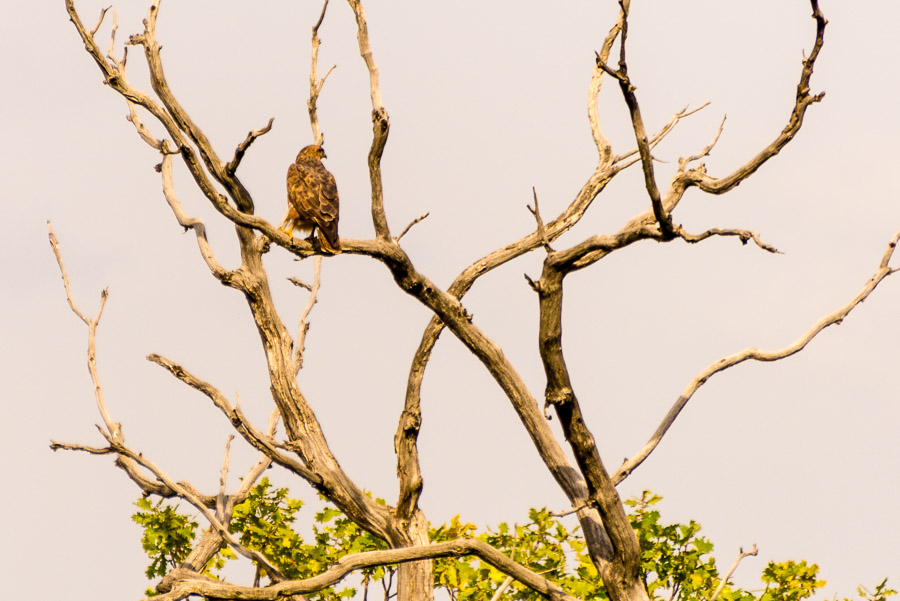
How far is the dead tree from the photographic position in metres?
7.88

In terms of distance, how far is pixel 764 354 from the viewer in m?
9.64

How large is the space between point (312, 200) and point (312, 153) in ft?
5.45

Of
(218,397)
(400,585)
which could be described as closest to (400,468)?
(400,585)

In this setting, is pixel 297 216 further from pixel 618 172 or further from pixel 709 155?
pixel 709 155

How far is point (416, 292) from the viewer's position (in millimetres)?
8586

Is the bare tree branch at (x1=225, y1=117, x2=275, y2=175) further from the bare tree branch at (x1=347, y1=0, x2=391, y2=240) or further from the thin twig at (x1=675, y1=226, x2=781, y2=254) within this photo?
the thin twig at (x1=675, y1=226, x2=781, y2=254)

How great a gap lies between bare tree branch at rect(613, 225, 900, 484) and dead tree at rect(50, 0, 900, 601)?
0.04ft

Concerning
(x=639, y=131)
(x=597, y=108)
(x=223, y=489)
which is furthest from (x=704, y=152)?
(x=223, y=489)

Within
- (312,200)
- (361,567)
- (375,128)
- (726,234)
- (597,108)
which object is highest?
(597,108)

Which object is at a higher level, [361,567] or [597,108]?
[597,108]

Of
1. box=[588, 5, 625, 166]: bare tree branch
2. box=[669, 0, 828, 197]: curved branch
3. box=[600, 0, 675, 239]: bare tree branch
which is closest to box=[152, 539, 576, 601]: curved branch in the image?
box=[600, 0, 675, 239]: bare tree branch

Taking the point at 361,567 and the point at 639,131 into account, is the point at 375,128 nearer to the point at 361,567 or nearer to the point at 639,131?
the point at 639,131

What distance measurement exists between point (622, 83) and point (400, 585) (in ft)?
20.4

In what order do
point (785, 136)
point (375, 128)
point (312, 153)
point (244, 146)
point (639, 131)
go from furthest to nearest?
point (312, 153)
point (244, 146)
point (375, 128)
point (785, 136)
point (639, 131)
